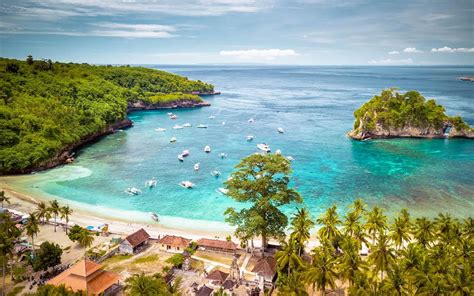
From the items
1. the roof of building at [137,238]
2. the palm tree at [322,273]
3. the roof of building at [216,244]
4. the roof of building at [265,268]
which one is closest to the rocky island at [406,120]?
the roof of building at [216,244]

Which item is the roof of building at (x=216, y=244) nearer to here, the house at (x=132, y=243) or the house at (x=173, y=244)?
the house at (x=173, y=244)

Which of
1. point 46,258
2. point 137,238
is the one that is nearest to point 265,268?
point 137,238

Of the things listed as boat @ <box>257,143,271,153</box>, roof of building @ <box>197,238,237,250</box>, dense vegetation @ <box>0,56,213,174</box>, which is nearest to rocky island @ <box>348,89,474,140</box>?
boat @ <box>257,143,271,153</box>

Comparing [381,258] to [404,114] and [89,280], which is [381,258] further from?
[404,114]

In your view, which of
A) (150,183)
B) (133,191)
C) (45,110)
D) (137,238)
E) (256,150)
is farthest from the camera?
(256,150)

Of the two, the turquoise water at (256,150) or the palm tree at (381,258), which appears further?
the turquoise water at (256,150)

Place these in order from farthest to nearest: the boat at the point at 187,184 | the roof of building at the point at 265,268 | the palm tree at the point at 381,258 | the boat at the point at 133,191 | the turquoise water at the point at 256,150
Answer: the boat at the point at 187,184 < the boat at the point at 133,191 < the turquoise water at the point at 256,150 < the roof of building at the point at 265,268 < the palm tree at the point at 381,258

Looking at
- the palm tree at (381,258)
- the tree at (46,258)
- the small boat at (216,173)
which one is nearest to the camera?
the palm tree at (381,258)
